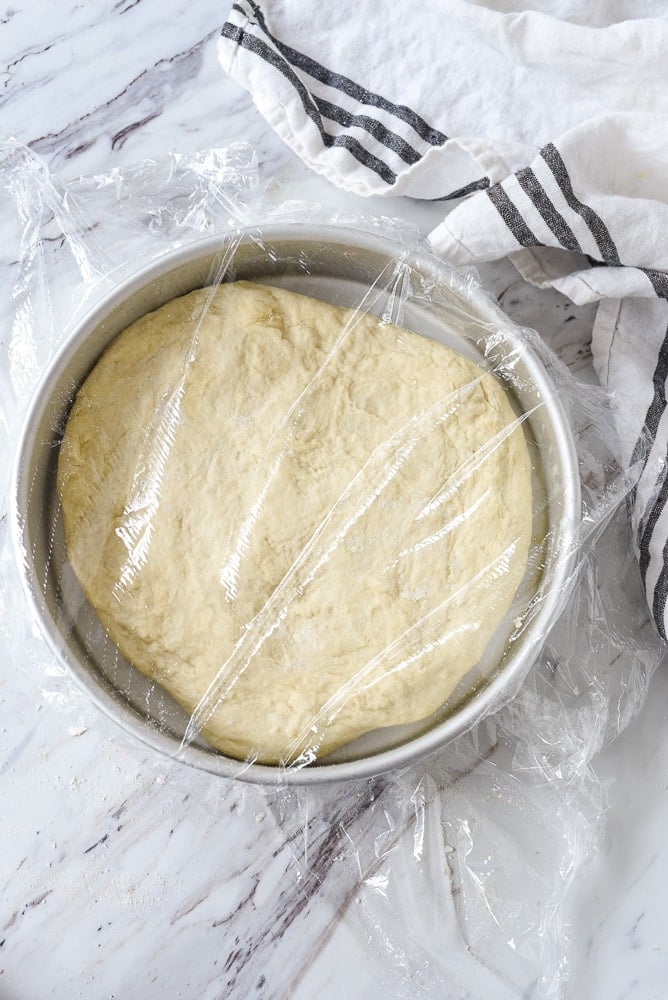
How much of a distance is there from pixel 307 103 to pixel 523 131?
23 centimetres

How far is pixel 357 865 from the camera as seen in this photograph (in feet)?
2.93

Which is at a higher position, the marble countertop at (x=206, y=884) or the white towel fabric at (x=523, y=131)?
the white towel fabric at (x=523, y=131)

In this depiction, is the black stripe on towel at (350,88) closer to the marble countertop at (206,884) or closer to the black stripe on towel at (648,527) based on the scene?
the black stripe on towel at (648,527)

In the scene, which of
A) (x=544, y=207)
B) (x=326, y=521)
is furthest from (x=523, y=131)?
(x=326, y=521)

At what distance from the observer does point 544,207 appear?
2.77 feet

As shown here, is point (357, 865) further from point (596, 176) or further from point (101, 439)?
point (596, 176)

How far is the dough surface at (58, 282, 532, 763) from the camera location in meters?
0.78

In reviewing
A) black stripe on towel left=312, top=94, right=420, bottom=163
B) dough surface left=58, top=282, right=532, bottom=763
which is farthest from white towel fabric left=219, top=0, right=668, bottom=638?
dough surface left=58, top=282, right=532, bottom=763

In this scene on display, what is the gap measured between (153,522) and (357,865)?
1.36ft

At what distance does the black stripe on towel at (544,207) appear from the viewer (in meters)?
0.84

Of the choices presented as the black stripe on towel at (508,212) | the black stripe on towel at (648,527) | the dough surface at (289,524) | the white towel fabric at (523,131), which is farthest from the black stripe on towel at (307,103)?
the black stripe on towel at (648,527)

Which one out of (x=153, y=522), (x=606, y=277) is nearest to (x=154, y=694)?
(x=153, y=522)

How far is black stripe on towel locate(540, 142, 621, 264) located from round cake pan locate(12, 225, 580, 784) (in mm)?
146

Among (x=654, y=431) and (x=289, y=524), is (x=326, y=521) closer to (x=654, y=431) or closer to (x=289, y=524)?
(x=289, y=524)
